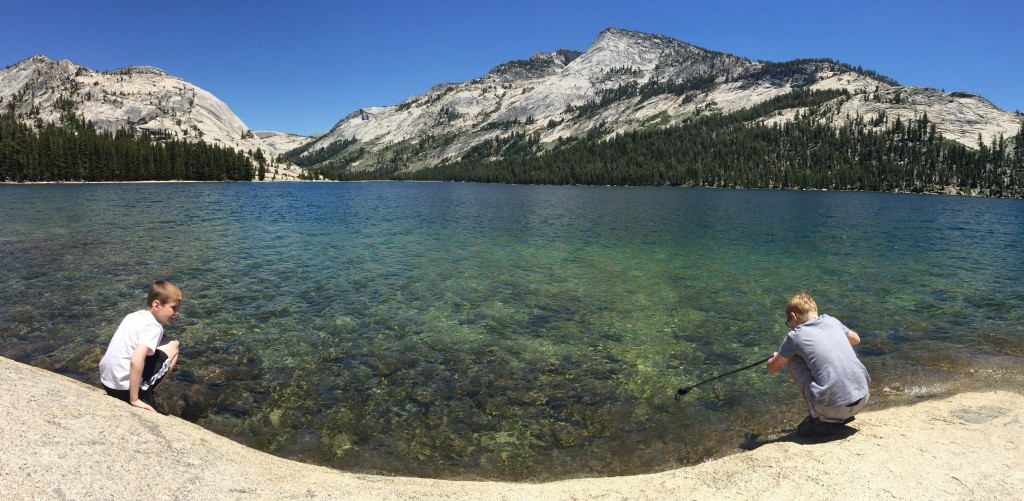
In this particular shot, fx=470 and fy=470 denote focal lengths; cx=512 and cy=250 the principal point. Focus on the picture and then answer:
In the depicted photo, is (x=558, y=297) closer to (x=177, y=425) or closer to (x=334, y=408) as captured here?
(x=334, y=408)

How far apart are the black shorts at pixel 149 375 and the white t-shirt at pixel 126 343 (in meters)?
0.17

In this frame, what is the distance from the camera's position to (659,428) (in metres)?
11.5

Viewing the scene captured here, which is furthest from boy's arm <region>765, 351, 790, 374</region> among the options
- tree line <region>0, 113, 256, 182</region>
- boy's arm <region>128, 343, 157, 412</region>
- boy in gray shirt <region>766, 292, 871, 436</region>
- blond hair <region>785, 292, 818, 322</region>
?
tree line <region>0, 113, 256, 182</region>

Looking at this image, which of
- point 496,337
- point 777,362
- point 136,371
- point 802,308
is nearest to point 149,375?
point 136,371

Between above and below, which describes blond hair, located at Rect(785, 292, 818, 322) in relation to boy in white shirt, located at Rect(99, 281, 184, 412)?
above

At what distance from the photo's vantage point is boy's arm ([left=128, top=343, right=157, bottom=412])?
8.94 metres

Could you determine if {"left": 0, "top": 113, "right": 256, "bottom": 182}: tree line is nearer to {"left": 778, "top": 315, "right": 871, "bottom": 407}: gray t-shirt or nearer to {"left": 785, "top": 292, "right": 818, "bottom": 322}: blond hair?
{"left": 785, "top": 292, "right": 818, "bottom": 322}: blond hair

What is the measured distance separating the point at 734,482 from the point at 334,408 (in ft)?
30.5

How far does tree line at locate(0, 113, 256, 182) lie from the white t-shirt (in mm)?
184319

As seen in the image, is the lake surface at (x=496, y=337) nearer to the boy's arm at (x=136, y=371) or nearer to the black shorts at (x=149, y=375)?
the black shorts at (x=149, y=375)

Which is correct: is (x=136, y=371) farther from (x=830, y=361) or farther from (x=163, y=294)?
(x=830, y=361)

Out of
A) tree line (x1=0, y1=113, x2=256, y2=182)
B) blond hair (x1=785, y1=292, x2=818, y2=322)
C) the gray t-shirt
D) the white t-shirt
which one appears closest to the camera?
the gray t-shirt

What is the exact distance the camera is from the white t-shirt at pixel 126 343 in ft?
29.6

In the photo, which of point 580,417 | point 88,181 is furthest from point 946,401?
point 88,181
